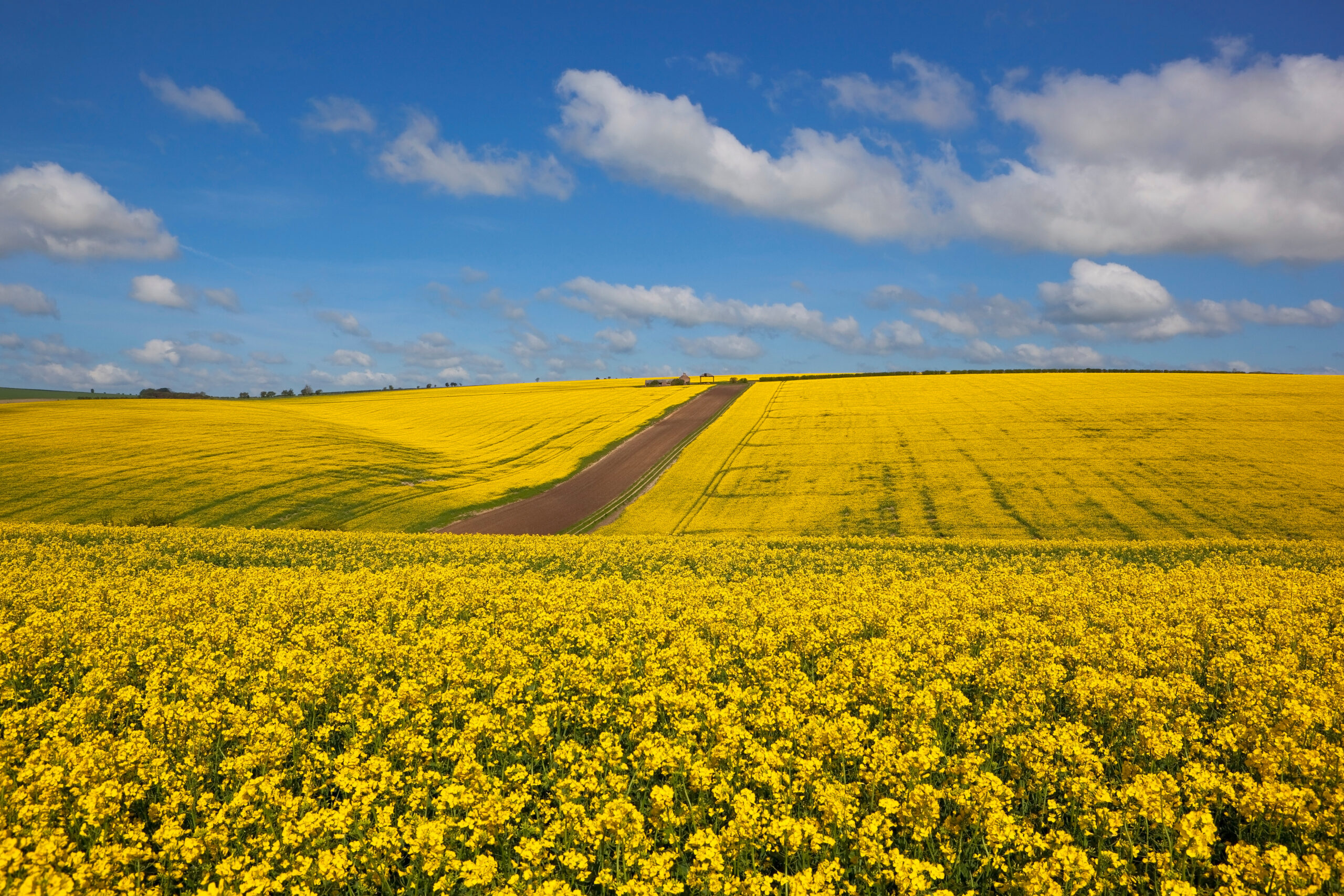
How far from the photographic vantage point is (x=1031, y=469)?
48.6 meters

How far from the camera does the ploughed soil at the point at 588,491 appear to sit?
45.5 metres

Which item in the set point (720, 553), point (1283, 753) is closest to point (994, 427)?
point (720, 553)

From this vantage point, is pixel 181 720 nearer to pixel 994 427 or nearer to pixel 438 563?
pixel 438 563

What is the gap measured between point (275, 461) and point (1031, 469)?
6348 centimetres

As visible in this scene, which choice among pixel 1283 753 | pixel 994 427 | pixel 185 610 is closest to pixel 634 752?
pixel 1283 753

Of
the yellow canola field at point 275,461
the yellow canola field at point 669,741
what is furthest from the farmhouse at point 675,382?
the yellow canola field at point 669,741

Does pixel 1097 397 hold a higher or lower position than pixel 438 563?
higher

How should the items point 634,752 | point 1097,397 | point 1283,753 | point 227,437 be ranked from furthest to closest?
point 1097,397 < point 227,437 < point 634,752 < point 1283,753

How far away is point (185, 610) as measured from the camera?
43.8 feet

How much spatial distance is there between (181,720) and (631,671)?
6121 millimetres

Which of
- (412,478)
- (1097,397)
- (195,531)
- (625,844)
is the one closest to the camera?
(625,844)

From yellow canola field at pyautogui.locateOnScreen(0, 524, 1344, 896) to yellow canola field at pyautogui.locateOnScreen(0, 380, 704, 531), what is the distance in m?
34.4

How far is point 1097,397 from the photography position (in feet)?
241

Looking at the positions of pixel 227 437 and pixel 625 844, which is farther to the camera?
pixel 227 437
